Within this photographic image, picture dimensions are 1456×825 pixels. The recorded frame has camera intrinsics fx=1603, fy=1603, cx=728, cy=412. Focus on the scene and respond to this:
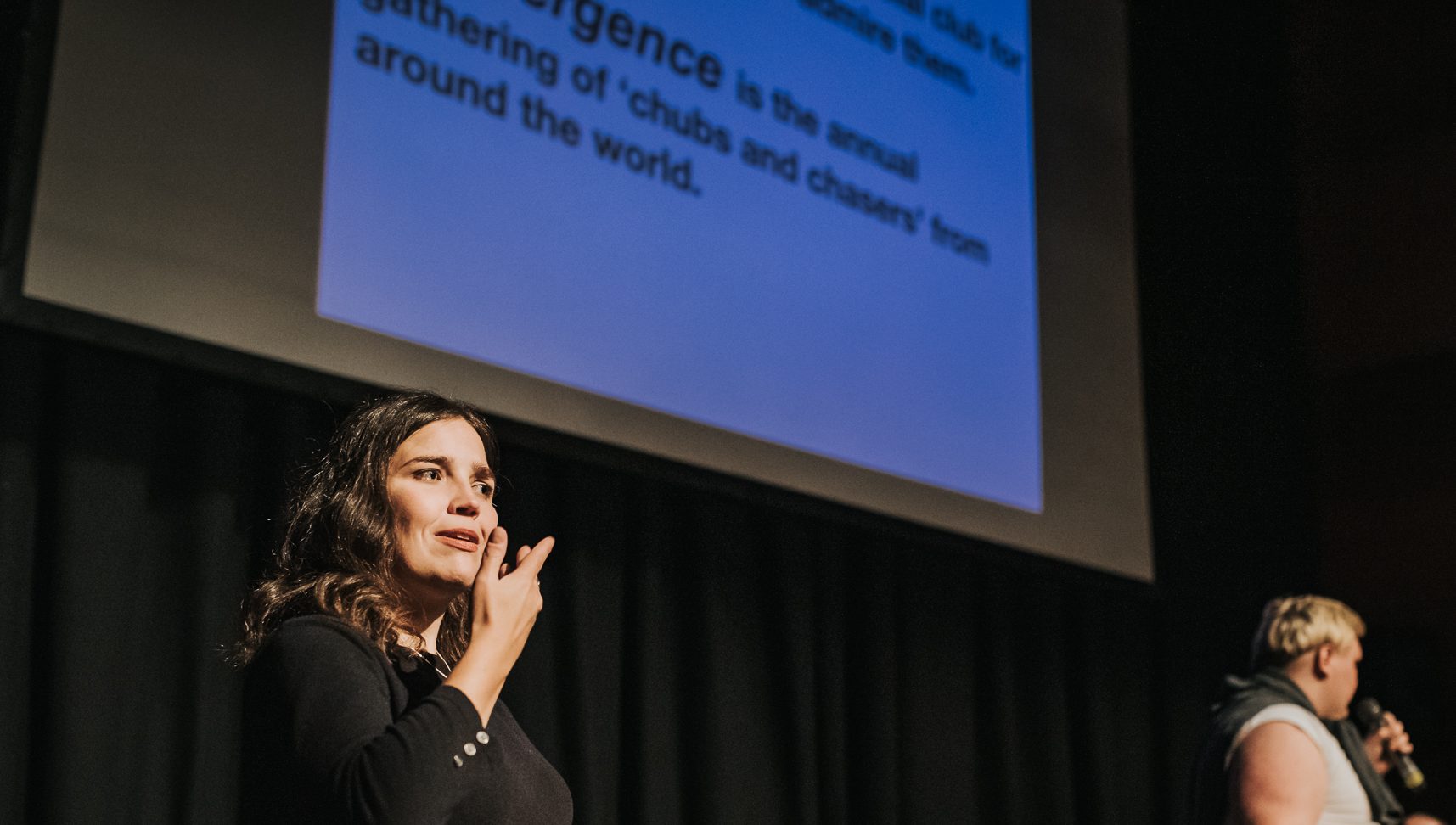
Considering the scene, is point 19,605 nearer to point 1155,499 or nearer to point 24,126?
point 24,126

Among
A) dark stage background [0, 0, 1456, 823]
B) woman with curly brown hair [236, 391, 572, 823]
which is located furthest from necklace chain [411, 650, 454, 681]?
dark stage background [0, 0, 1456, 823]

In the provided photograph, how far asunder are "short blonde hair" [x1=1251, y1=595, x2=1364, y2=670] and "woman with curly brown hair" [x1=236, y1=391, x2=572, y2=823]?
67.6 inches

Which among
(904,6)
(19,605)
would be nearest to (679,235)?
(904,6)

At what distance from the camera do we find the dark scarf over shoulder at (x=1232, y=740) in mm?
2645

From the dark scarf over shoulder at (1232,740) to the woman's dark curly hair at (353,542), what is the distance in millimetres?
1507

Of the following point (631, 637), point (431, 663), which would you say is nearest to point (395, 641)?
point (431, 663)

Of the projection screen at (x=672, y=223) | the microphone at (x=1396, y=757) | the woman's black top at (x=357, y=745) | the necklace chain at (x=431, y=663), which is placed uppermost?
the projection screen at (x=672, y=223)

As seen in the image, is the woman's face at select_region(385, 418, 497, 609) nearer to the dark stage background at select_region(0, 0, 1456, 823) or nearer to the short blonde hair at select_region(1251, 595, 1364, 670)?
the dark stage background at select_region(0, 0, 1456, 823)

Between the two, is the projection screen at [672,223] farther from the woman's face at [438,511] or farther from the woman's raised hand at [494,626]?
the woman's raised hand at [494,626]

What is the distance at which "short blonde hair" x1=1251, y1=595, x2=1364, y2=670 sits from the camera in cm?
283

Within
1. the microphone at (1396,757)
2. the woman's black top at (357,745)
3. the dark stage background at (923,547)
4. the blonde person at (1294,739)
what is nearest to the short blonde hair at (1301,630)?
the blonde person at (1294,739)

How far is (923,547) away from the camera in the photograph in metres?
3.64

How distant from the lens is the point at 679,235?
3012 millimetres

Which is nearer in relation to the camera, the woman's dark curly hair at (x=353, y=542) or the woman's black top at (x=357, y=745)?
the woman's black top at (x=357, y=745)
